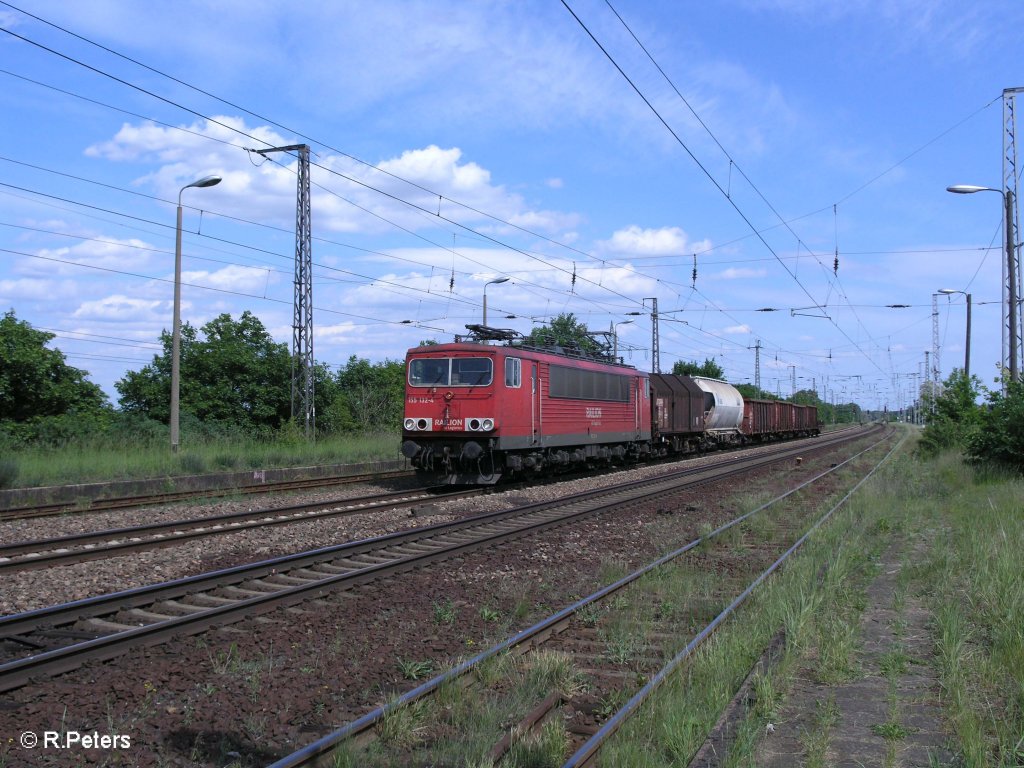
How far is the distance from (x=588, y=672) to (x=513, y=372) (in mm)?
12437

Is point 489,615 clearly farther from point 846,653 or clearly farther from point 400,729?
point 846,653

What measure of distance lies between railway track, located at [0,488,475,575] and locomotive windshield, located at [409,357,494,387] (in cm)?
323

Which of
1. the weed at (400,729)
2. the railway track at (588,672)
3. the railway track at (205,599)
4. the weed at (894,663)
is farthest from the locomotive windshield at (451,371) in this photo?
the weed at (400,729)

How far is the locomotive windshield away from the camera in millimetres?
17828

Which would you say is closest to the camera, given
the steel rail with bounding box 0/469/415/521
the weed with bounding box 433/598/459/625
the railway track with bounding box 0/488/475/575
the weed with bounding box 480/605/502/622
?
the weed with bounding box 433/598/459/625

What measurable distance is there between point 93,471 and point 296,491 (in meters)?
4.45

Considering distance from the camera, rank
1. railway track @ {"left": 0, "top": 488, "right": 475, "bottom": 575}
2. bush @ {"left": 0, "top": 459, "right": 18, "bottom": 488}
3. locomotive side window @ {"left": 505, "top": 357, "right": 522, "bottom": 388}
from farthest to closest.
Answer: locomotive side window @ {"left": 505, "top": 357, "right": 522, "bottom": 388} → bush @ {"left": 0, "top": 459, "right": 18, "bottom": 488} → railway track @ {"left": 0, "top": 488, "right": 475, "bottom": 575}

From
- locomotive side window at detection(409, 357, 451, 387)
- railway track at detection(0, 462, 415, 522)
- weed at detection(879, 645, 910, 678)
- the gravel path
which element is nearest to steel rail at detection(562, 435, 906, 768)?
weed at detection(879, 645, 910, 678)

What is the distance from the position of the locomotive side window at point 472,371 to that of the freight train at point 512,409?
0.02 m

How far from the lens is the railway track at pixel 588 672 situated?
4500mm

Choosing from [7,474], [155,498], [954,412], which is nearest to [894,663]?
[155,498]

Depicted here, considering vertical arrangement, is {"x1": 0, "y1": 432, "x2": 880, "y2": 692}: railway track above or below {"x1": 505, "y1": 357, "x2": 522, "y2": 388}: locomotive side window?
below

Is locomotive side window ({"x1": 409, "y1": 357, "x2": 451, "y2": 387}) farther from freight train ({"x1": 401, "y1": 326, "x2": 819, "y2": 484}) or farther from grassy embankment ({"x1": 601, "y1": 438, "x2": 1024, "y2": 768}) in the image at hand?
A: grassy embankment ({"x1": 601, "y1": 438, "x2": 1024, "y2": 768})

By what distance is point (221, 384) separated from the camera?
36.5 metres
